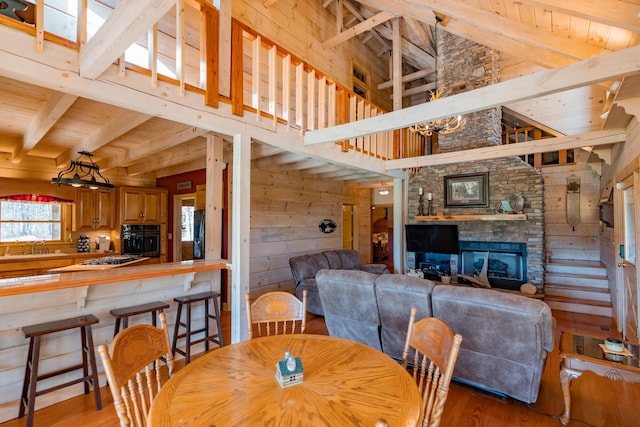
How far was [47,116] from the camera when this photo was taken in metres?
2.98

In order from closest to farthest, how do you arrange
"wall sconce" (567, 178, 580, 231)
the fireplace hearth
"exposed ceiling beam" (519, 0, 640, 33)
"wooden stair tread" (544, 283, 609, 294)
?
"exposed ceiling beam" (519, 0, 640, 33) < "wooden stair tread" (544, 283, 609, 294) < the fireplace hearth < "wall sconce" (567, 178, 580, 231)

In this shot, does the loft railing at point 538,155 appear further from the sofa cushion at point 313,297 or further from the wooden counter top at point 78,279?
the wooden counter top at point 78,279

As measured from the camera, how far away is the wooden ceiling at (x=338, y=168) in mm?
2512

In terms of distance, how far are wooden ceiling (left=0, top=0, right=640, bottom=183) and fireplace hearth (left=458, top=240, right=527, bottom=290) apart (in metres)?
2.34

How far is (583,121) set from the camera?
488 centimetres

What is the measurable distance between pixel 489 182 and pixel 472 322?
177 inches

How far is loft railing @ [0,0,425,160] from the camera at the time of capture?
7.82 ft

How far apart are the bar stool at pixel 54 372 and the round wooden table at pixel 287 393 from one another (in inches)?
59.2

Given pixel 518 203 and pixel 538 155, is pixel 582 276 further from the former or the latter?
pixel 538 155

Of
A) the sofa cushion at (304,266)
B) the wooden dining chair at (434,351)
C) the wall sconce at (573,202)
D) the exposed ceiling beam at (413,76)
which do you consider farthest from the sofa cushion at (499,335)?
the exposed ceiling beam at (413,76)

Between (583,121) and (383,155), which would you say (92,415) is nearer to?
(383,155)

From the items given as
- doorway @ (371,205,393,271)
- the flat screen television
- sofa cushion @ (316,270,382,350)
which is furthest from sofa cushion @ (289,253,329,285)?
doorway @ (371,205,393,271)

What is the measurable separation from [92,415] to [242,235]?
1826mm

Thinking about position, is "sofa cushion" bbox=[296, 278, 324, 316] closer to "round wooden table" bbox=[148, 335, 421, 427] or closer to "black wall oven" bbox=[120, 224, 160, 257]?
"round wooden table" bbox=[148, 335, 421, 427]
